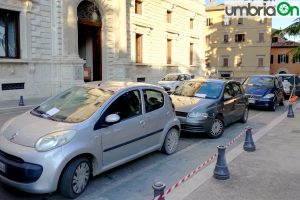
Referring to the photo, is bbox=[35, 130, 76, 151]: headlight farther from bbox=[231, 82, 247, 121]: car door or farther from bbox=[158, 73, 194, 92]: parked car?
bbox=[158, 73, 194, 92]: parked car

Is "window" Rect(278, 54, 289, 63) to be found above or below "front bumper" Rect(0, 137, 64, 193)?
above

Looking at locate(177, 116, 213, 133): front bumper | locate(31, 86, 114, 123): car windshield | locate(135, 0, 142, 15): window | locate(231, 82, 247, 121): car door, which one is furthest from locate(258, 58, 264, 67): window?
locate(31, 86, 114, 123): car windshield

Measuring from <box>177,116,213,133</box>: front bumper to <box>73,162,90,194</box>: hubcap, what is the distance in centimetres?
398

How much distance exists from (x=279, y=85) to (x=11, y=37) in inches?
558

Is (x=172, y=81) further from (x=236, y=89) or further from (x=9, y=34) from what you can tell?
(x=236, y=89)

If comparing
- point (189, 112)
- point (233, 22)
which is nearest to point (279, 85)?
point (189, 112)

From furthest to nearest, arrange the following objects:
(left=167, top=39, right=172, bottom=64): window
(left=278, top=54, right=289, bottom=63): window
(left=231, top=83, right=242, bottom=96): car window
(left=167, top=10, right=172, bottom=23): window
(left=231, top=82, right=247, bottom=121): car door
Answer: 1. (left=278, top=54, right=289, bottom=63): window
2. (left=167, top=39, right=172, bottom=64): window
3. (left=167, top=10, right=172, bottom=23): window
4. (left=231, top=83, right=242, bottom=96): car window
5. (left=231, top=82, right=247, bottom=121): car door

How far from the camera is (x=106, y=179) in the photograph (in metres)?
5.36

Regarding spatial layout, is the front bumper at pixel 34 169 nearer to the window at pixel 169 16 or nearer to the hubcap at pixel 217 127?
the hubcap at pixel 217 127

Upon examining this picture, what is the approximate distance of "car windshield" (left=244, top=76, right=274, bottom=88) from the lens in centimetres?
1493

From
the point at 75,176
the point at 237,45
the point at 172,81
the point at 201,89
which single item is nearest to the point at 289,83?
the point at 172,81

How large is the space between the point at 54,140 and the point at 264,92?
11.9 metres

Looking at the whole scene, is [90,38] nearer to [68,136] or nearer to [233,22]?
[68,136]

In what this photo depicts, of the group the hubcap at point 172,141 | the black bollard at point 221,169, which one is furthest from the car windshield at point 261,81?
the black bollard at point 221,169
